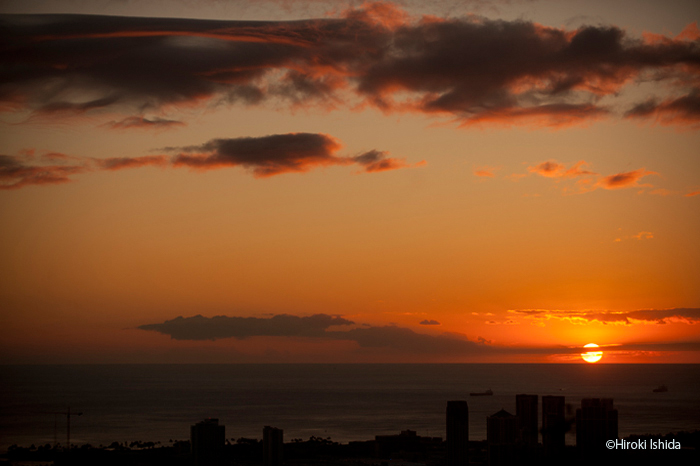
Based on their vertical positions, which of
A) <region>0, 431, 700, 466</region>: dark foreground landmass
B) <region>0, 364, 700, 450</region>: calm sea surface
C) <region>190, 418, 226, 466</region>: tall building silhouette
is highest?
<region>190, 418, 226, 466</region>: tall building silhouette

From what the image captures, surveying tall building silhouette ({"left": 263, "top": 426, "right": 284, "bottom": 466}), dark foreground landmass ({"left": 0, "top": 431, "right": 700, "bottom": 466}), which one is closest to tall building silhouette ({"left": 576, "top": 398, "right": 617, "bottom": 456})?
dark foreground landmass ({"left": 0, "top": 431, "right": 700, "bottom": 466})

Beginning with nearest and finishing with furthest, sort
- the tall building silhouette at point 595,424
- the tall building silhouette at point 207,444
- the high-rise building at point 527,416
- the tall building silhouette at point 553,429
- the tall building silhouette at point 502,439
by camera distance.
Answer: the tall building silhouette at point 502,439, the tall building silhouette at point 553,429, the tall building silhouette at point 207,444, the tall building silhouette at point 595,424, the high-rise building at point 527,416

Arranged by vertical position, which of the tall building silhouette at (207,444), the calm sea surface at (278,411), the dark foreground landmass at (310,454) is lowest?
the calm sea surface at (278,411)

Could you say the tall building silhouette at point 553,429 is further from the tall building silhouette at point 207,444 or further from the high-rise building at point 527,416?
the tall building silhouette at point 207,444

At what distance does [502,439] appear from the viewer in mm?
50812

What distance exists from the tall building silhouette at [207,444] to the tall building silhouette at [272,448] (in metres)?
3.22

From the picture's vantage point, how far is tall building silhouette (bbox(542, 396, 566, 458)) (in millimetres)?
45141

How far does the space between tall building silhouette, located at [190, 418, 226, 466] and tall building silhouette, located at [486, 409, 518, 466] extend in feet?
62.3

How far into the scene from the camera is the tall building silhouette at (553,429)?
4514 cm

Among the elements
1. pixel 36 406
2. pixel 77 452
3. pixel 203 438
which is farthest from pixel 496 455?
pixel 36 406

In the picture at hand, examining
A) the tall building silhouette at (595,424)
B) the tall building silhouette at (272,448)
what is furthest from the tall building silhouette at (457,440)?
the tall building silhouette at (272,448)

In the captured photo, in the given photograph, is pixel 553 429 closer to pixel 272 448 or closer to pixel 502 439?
pixel 502 439

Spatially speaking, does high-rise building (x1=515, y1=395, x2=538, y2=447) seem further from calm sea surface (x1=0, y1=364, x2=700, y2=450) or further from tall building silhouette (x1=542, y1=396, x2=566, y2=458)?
calm sea surface (x1=0, y1=364, x2=700, y2=450)

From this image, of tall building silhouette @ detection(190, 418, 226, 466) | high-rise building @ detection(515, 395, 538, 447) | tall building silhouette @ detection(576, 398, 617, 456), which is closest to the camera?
tall building silhouette @ detection(190, 418, 226, 466)
